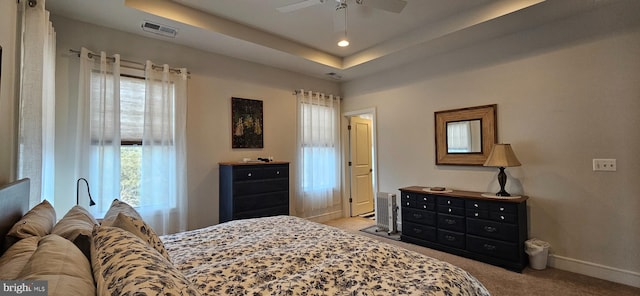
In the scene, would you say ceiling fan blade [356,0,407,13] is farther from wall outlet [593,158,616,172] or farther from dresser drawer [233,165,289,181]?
wall outlet [593,158,616,172]

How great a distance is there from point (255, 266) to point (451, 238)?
2761 millimetres

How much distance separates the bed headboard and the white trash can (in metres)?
3.99

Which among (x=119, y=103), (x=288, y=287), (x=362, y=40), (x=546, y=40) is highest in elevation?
(x=362, y=40)

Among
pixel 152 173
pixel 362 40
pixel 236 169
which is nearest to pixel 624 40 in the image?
pixel 362 40

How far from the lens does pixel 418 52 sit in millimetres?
3773

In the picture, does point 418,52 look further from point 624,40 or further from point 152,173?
point 152,173

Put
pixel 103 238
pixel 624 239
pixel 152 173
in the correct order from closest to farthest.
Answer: pixel 103 238 → pixel 624 239 → pixel 152 173

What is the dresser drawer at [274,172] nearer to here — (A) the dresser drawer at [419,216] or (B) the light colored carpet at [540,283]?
(A) the dresser drawer at [419,216]

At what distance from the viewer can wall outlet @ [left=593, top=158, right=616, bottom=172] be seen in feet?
8.52

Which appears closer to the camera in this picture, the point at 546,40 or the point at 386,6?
the point at 386,6

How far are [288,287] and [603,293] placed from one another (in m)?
2.94

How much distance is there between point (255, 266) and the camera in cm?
141

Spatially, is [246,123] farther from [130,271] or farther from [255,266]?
[130,271]

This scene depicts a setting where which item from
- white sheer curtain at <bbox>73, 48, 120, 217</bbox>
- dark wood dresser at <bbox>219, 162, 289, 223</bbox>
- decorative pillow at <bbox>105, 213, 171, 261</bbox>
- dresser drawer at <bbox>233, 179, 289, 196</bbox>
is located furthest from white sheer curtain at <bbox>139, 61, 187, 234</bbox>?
decorative pillow at <bbox>105, 213, 171, 261</bbox>
